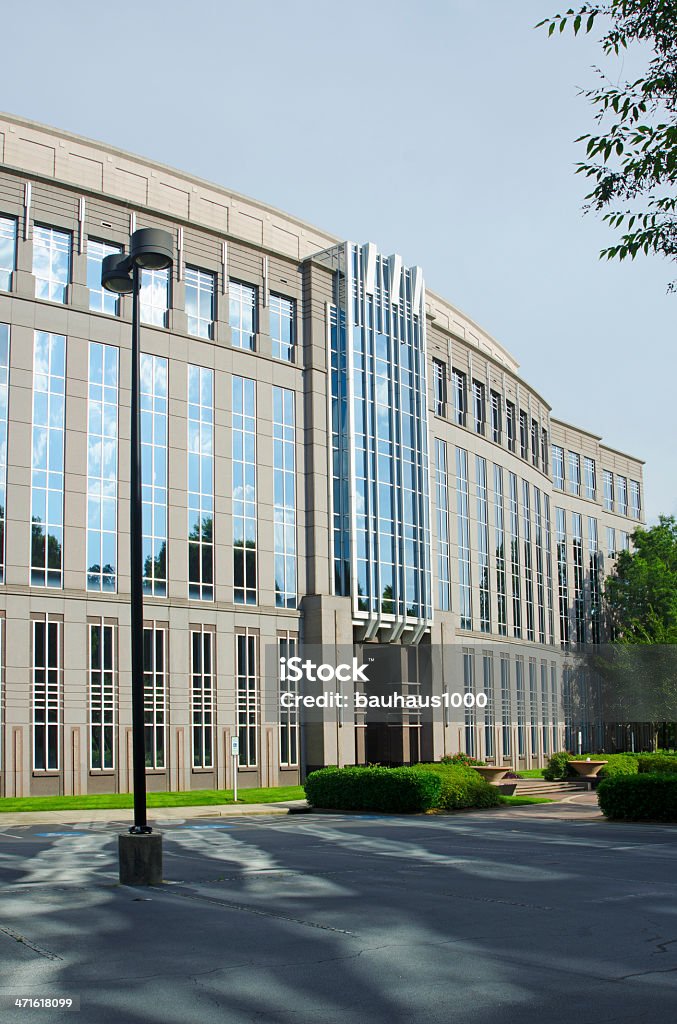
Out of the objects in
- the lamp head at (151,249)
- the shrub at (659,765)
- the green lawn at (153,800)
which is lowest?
the green lawn at (153,800)

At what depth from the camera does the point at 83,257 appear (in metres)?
42.2

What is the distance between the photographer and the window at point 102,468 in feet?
134

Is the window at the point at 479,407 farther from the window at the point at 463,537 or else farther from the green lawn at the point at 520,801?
the green lawn at the point at 520,801

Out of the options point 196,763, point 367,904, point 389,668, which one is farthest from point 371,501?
point 367,904

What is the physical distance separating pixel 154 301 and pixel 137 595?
31.1 metres

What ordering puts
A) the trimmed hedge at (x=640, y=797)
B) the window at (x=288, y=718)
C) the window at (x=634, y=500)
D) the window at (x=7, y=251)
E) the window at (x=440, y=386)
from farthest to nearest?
1. the window at (x=634, y=500)
2. the window at (x=440, y=386)
3. the window at (x=288, y=718)
4. the window at (x=7, y=251)
5. the trimmed hedge at (x=640, y=797)

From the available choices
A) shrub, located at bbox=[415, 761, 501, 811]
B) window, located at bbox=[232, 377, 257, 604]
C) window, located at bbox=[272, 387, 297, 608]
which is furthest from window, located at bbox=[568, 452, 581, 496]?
shrub, located at bbox=[415, 761, 501, 811]

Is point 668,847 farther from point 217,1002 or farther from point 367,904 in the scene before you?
point 217,1002

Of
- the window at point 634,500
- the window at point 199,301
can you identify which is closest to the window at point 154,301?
the window at point 199,301

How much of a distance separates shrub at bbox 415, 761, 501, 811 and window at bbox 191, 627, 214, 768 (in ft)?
39.4

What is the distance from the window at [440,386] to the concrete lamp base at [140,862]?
46.1 m

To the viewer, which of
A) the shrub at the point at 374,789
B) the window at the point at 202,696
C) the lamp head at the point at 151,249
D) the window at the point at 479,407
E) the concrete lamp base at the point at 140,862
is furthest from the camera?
the window at the point at 479,407

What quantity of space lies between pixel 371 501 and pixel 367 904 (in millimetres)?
37302

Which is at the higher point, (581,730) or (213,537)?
(213,537)
